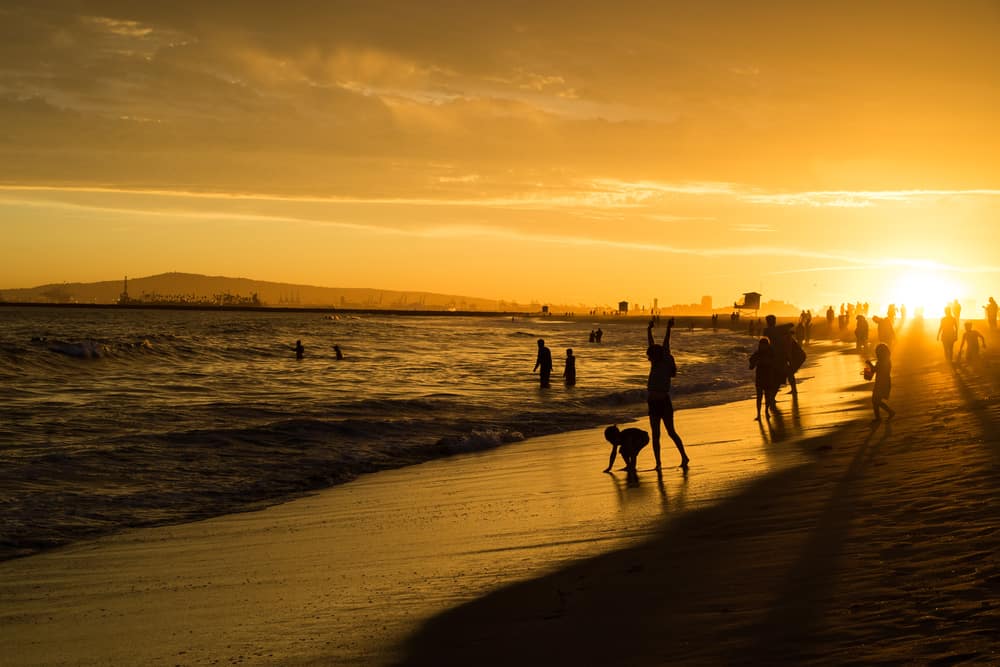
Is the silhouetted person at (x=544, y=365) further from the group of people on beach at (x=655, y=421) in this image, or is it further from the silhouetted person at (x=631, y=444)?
the silhouetted person at (x=631, y=444)

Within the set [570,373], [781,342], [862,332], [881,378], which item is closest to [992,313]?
[862,332]

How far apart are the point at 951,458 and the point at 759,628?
6.49 metres

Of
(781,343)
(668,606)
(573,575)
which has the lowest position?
(573,575)

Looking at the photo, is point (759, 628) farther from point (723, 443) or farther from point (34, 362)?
point (34, 362)

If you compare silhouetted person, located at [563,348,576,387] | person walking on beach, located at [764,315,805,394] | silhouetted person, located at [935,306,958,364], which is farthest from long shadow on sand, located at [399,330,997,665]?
silhouetted person, located at [935,306,958,364]

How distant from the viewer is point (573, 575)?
6723mm

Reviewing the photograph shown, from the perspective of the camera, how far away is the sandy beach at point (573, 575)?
495cm

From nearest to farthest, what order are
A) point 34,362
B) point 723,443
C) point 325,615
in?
point 325,615 < point 723,443 < point 34,362

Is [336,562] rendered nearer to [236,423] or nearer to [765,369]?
[236,423]

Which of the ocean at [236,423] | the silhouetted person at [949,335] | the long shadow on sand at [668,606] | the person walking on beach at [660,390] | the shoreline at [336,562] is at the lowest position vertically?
the ocean at [236,423]

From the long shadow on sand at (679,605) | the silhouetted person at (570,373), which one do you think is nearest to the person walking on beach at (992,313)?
the silhouetted person at (570,373)

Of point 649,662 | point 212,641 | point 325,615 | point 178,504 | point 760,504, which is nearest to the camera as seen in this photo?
point 649,662

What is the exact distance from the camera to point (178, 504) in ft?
38.1

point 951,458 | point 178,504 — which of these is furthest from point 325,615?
point 951,458
